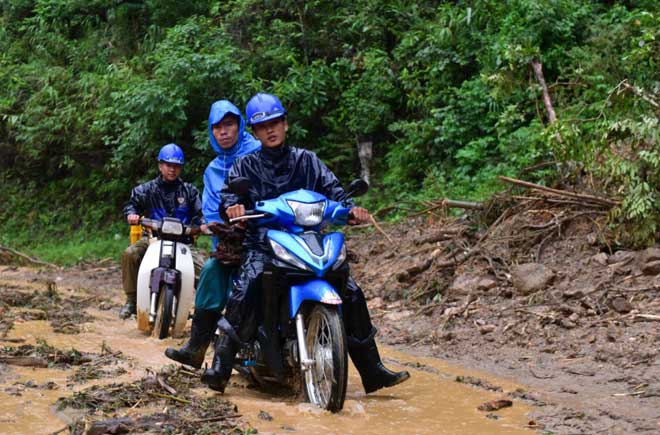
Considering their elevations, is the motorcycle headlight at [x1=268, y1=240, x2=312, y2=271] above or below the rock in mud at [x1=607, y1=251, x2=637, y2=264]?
below

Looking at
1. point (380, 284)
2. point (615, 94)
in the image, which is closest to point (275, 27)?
point (380, 284)

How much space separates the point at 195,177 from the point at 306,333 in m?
11.9

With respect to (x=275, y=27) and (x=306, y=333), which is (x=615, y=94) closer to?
(x=306, y=333)

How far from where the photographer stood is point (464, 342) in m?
7.69

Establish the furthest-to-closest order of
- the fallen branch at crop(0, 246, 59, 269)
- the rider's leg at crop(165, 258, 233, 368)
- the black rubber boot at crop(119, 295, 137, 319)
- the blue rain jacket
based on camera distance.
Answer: the fallen branch at crop(0, 246, 59, 269), the black rubber boot at crop(119, 295, 137, 319), the blue rain jacket, the rider's leg at crop(165, 258, 233, 368)

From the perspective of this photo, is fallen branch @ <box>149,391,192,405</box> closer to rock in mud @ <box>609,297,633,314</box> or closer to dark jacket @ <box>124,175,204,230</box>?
rock in mud @ <box>609,297,633,314</box>

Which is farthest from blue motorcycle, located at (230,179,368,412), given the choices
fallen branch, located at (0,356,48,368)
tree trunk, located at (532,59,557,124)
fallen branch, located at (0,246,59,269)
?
fallen branch, located at (0,246,59,269)

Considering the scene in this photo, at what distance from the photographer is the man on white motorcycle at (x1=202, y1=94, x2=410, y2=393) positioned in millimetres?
5543

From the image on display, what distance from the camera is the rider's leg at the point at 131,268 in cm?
954

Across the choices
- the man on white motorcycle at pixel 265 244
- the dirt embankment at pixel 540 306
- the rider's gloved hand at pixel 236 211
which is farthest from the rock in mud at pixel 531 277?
the rider's gloved hand at pixel 236 211

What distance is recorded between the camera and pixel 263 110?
18.6 ft

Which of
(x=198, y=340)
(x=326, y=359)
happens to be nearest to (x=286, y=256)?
(x=326, y=359)

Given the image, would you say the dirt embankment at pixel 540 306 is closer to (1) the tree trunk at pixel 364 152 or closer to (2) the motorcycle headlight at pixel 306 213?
(2) the motorcycle headlight at pixel 306 213

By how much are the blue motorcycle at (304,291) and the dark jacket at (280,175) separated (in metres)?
0.25
